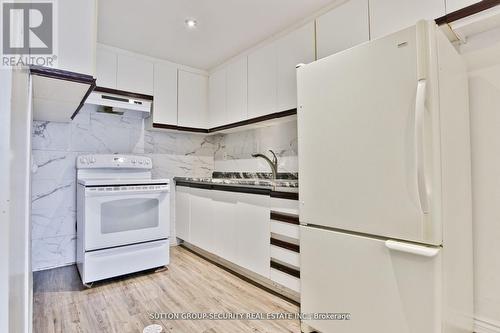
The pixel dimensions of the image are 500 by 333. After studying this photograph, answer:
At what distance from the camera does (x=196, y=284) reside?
217 centimetres

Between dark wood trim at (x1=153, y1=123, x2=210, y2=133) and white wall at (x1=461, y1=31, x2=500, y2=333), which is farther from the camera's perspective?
dark wood trim at (x1=153, y1=123, x2=210, y2=133)

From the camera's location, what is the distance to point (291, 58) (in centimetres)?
225

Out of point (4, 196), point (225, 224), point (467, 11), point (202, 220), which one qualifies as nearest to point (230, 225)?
point (225, 224)

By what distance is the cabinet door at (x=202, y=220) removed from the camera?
2.59m

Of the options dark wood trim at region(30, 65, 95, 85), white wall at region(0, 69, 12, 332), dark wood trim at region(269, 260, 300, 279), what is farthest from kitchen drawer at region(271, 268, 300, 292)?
dark wood trim at region(30, 65, 95, 85)

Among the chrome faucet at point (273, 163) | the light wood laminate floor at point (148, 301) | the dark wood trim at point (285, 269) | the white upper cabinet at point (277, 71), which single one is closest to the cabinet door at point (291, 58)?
the white upper cabinet at point (277, 71)

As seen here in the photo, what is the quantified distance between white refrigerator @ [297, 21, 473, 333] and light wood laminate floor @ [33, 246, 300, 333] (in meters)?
0.48

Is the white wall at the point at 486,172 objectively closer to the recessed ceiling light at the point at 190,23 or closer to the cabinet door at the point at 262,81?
the cabinet door at the point at 262,81

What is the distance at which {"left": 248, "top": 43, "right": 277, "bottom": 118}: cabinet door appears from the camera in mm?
2424

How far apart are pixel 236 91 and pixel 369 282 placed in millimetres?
2291

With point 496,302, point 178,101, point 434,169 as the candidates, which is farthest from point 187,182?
point 496,302

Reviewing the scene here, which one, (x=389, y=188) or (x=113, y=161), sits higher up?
(x=113, y=161)

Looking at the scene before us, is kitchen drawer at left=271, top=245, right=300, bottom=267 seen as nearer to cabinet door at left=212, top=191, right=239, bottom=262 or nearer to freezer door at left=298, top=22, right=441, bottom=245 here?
freezer door at left=298, top=22, right=441, bottom=245

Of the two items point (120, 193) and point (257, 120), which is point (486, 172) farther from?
point (120, 193)
